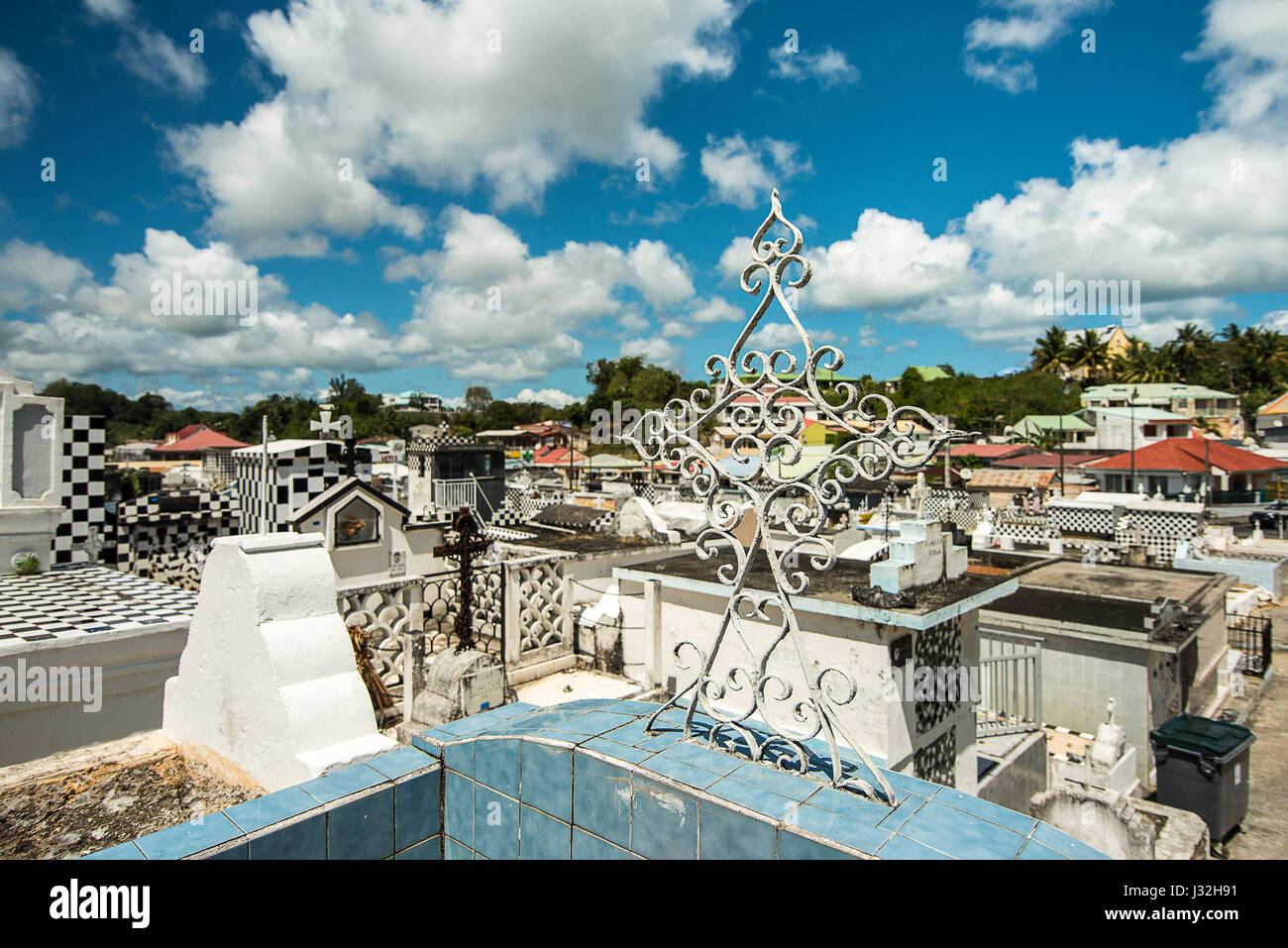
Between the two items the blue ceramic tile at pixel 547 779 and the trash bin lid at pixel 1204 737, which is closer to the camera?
the blue ceramic tile at pixel 547 779

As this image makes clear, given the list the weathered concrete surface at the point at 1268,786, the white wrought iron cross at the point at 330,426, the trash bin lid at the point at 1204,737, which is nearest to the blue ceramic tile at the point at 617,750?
the trash bin lid at the point at 1204,737

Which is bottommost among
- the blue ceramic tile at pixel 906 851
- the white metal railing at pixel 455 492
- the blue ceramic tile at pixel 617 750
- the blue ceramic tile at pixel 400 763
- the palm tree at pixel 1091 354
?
the blue ceramic tile at pixel 400 763

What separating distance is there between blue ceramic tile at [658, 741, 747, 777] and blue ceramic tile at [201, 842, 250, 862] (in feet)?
3.60

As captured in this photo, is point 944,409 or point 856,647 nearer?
point 856,647

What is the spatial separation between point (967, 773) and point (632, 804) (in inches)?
205

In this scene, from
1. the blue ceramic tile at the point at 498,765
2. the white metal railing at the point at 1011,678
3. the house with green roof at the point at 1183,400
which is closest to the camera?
the blue ceramic tile at the point at 498,765

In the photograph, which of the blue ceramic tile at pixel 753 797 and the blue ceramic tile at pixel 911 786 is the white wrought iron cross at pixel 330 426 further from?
the blue ceramic tile at pixel 911 786

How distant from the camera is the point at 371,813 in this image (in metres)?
2.06

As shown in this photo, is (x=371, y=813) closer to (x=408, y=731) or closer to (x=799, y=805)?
(x=799, y=805)

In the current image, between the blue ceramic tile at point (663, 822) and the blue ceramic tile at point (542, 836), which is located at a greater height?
the blue ceramic tile at point (663, 822)

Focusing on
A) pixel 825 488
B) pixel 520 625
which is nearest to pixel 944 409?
pixel 520 625

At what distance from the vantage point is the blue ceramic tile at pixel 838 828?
157 centimetres

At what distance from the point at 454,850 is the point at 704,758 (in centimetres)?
88

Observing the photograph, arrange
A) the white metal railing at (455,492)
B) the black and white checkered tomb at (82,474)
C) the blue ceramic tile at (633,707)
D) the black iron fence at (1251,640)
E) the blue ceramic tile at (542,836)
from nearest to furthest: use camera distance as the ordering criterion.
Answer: the blue ceramic tile at (542,836) → the blue ceramic tile at (633,707) → the black and white checkered tomb at (82,474) → the black iron fence at (1251,640) → the white metal railing at (455,492)
